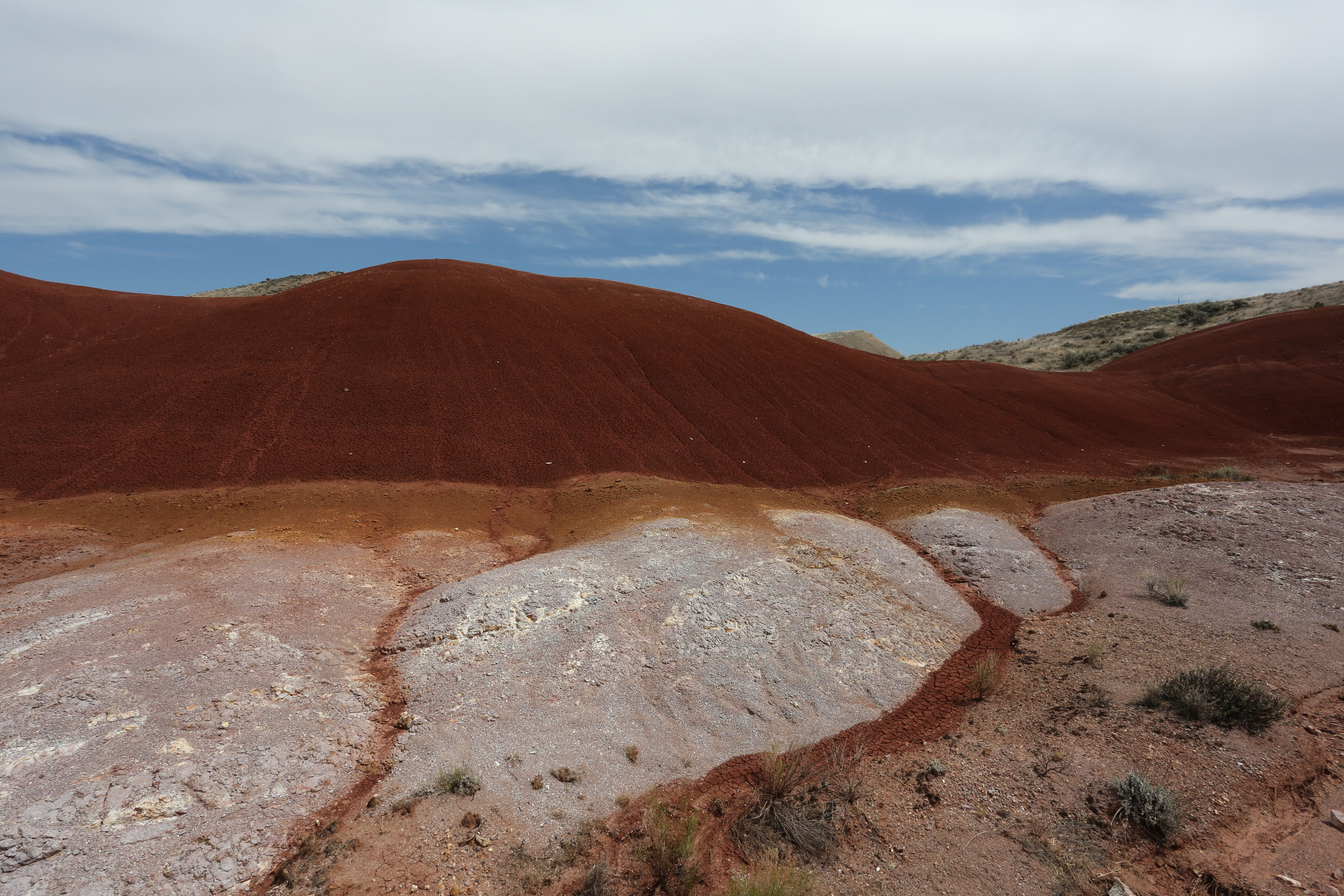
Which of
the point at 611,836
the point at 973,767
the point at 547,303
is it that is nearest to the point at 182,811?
the point at 611,836

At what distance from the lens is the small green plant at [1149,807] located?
5.51m

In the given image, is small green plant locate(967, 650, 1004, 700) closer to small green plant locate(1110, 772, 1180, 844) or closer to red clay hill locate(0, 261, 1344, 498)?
small green plant locate(1110, 772, 1180, 844)

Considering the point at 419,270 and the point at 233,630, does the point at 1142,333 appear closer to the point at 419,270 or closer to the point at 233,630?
the point at 419,270

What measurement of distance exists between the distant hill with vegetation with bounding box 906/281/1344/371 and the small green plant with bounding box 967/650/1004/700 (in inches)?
1658

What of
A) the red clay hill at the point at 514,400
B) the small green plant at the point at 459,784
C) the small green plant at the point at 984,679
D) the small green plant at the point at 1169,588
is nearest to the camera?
the small green plant at the point at 459,784

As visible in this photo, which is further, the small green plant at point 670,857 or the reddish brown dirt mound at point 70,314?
the reddish brown dirt mound at point 70,314

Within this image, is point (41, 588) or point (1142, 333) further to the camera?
point (1142, 333)

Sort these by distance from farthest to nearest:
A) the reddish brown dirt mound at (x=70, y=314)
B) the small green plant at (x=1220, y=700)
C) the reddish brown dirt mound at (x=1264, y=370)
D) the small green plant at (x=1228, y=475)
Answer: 1. the reddish brown dirt mound at (x=1264, y=370)
2. the reddish brown dirt mound at (x=70, y=314)
3. the small green plant at (x=1228, y=475)
4. the small green plant at (x=1220, y=700)

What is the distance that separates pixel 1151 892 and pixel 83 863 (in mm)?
8315

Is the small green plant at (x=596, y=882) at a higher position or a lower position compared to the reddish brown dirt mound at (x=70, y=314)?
lower

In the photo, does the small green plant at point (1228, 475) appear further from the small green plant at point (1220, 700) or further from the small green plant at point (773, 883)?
the small green plant at point (773, 883)

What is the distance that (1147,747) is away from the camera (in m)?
6.62

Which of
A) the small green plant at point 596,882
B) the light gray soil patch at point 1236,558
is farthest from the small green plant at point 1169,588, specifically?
the small green plant at point 596,882

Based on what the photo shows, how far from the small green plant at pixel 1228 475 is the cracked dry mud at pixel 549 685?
6.00 m
